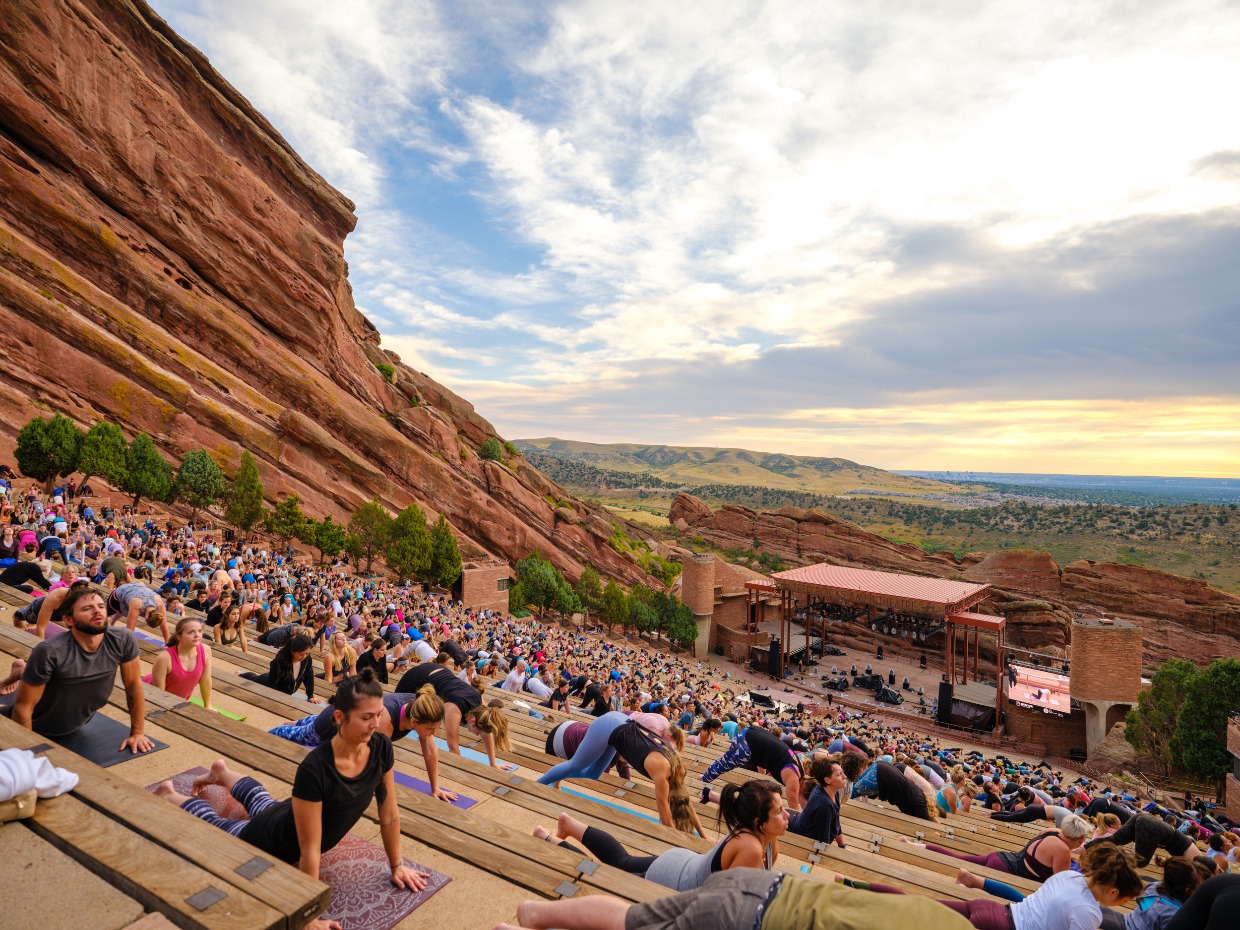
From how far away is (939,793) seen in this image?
9.63 m

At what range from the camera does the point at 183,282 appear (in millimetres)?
44531

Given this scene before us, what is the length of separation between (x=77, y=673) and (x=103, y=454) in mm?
38073

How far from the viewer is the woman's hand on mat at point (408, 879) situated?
3254mm

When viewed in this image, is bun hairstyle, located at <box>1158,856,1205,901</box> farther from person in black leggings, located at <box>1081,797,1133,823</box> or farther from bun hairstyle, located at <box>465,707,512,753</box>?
bun hairstyle, located at <box>465,707,512,753</box>

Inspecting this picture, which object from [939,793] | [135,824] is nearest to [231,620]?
[135,824]

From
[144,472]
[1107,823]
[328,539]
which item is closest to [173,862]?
[1107,823]

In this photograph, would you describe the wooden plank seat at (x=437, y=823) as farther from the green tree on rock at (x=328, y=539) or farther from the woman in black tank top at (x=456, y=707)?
the green tree on rock at (x=328, y=539)

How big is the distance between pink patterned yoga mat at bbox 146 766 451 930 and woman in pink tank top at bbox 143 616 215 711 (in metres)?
2.33

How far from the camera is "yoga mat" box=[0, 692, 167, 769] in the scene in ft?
13.9

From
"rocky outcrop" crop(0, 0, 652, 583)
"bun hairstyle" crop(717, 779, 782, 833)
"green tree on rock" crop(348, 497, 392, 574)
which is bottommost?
"green tree on rock" crop(348, 497, 392, 574)

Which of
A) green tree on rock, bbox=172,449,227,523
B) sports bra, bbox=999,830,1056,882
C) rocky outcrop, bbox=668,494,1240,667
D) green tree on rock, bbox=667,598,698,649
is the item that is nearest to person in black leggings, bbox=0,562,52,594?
sports bra, bbox=999,830,1056,882

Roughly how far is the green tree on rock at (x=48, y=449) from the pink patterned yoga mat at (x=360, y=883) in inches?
1528

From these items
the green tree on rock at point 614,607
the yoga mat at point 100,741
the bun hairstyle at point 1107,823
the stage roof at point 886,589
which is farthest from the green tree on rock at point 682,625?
the yoga mat at point 100,741

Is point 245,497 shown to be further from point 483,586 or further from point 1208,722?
point 1208,722
